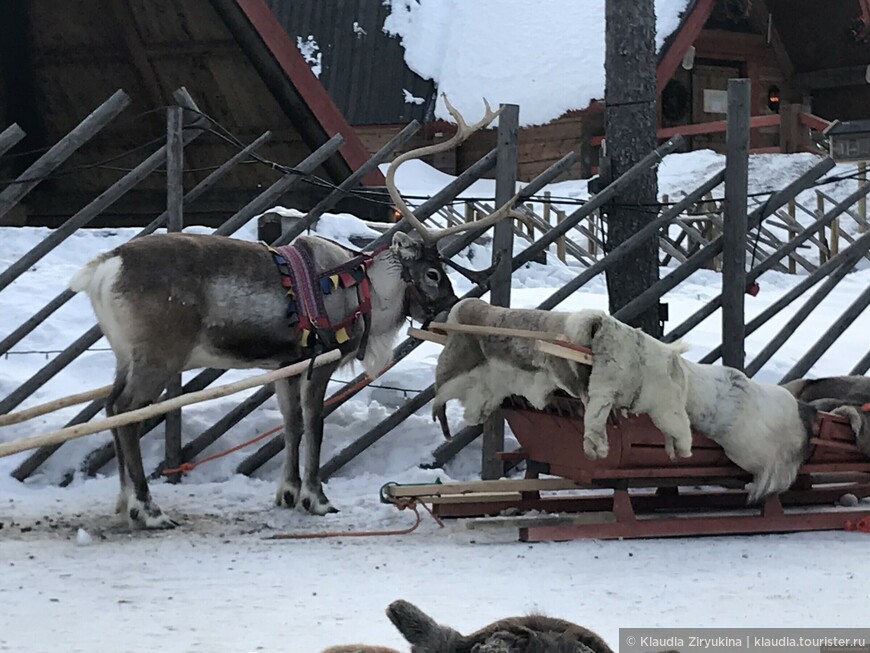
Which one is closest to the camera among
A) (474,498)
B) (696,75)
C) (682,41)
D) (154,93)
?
(474,498)

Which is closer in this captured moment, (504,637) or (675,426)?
(504,637)

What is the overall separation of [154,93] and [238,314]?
6.16 meters

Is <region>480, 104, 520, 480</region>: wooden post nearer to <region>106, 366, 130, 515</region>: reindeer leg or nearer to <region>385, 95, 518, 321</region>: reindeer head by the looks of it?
<region>385, 95, 518, 321</region>: reindeer head

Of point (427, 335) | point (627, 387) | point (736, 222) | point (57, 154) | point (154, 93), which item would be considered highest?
point (154, 93)

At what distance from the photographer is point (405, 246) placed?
6945 millimetres

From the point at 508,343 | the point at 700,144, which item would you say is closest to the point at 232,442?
the point at 508,343

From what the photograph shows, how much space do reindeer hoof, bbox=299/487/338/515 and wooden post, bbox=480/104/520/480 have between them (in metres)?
1.04

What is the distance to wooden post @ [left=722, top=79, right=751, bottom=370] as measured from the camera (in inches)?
293

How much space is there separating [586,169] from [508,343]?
44.7 ft

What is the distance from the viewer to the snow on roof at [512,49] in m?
19.2

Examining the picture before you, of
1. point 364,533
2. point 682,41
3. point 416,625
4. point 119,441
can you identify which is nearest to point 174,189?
point 119,441

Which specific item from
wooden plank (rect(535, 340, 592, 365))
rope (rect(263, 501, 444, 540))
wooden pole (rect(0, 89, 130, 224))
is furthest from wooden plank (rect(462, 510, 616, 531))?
wooden pole (rect(0, 89, 130, 224))

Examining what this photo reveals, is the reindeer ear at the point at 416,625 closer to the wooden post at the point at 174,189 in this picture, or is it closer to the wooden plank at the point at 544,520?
the wooden plank at the point at 544,520

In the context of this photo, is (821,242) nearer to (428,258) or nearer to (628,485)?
(428,258)
